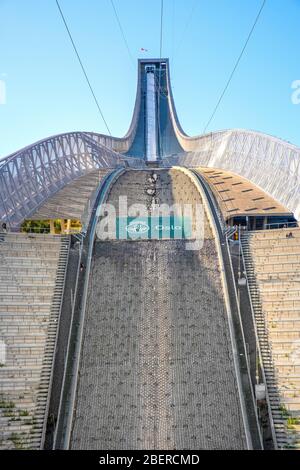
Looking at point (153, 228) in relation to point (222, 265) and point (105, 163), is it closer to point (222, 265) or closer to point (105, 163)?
point (222, 265)

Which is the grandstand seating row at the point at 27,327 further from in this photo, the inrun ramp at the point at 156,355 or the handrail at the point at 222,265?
the handrail at the point at 222,265

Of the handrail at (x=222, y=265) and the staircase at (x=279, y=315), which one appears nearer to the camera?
the handrail at (x=222, y=265)

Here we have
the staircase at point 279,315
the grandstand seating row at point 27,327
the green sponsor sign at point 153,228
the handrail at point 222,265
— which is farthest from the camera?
the green sponsor sign at point 153,228

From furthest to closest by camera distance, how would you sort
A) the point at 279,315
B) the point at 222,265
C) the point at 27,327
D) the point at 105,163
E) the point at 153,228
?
the point at 105,163 < the point at 153,228 < the point at 222,265 < the point at 279,315 < the point at 27,327

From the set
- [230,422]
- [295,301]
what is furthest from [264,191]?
[230,422]

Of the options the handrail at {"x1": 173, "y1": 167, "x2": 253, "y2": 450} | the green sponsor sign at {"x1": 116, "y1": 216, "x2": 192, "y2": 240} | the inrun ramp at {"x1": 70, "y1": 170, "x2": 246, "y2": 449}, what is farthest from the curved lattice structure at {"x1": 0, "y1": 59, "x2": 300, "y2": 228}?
the inrun ramp at {"x1": 70, "y1": 170, "x2": 246, "y2": 449}

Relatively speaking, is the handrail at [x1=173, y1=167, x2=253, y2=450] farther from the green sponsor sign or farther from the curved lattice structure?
the curved lattice structure

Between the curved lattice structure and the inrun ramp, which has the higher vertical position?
the curved lattice structure

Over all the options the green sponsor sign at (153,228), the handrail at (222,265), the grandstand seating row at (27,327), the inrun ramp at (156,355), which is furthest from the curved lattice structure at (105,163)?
the inrun ramp at (156,355)

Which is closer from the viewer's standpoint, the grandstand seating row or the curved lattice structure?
the grandstand seating row

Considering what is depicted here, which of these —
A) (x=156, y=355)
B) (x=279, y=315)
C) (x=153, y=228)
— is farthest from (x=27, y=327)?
(x=279, y=315)

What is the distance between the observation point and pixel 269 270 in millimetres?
28703

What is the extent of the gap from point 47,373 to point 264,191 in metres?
22.9

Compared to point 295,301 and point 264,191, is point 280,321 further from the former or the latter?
point 264,191
